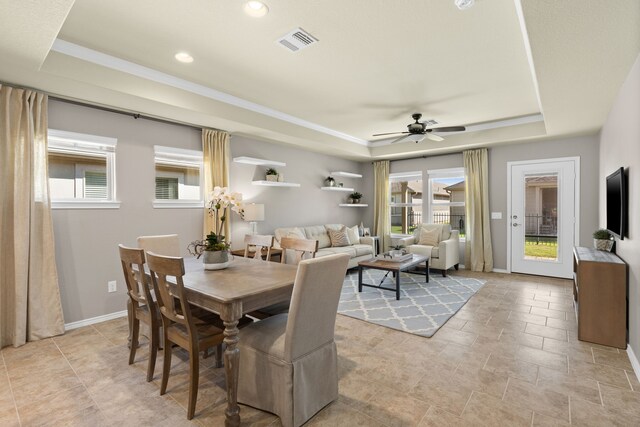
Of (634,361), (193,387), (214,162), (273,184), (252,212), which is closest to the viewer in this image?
(193,387)

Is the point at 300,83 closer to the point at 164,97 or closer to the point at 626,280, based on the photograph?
the point at 164,97

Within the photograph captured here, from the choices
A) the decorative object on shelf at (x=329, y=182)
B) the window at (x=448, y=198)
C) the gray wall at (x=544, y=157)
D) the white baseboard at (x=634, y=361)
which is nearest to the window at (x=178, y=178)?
the decorative object on shelf at (x=329, y=182)

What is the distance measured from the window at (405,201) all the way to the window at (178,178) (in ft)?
15.3

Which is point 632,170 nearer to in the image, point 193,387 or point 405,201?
point 193,387

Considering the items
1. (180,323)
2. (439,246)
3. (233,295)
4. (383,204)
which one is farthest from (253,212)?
(383,204)

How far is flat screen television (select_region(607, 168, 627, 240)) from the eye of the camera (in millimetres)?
2787

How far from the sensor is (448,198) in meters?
6.79

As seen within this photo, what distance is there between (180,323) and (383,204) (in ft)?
19.7

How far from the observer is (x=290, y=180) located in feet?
19.6

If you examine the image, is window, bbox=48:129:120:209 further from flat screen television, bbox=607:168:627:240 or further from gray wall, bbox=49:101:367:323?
flat screen television, bbox=607:168:627:240

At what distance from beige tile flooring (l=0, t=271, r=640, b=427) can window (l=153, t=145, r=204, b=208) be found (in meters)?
1.65

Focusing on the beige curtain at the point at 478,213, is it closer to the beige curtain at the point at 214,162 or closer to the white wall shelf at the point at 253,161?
the white wall shelf at the point at 253,161

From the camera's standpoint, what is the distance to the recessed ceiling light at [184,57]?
2.94 metres

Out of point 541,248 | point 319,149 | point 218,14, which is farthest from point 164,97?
point 541,248
